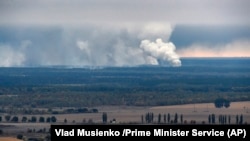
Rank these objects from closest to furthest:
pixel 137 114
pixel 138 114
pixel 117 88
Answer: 1. pixel 137 114
2. pixel 138 114
3. pixel 117 88

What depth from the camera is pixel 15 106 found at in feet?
384

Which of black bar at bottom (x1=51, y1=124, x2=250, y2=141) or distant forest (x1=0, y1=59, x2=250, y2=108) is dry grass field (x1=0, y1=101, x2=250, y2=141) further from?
black bar at bottom (x1=51, y1=124, x2=250, y2=141)

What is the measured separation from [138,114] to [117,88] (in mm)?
47090

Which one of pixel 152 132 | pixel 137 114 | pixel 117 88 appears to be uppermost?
pixel 117 88

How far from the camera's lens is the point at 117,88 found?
488 ft

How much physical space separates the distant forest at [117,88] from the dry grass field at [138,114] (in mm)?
7349

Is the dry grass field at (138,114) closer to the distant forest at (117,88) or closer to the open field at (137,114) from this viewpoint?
the open field at (137,114)

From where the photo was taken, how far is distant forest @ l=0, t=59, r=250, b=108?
124875 mm

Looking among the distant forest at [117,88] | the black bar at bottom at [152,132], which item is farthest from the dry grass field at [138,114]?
the black bar at bottom at [152,132]

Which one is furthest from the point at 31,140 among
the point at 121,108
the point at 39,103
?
the point at 39,103

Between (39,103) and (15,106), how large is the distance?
5163 mm

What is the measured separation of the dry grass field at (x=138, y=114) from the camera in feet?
290

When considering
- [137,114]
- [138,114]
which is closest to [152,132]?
[137,114]

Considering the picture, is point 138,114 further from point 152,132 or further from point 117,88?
point 152,132
